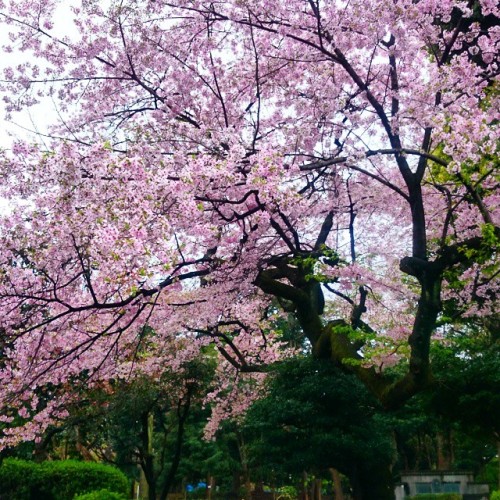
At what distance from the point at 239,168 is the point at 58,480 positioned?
11.8 m

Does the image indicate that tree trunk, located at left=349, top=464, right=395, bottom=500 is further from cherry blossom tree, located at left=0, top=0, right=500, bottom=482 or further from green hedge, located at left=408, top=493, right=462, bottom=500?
green hedge, located at left=408, top=493, right=462, bottom=500

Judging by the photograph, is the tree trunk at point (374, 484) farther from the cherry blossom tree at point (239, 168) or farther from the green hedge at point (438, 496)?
the green hedge at point (438, 496)

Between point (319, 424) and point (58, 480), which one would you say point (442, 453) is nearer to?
point (58, 480)

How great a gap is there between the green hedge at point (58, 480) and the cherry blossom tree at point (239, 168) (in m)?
6.14

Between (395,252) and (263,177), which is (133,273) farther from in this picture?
(395,252)

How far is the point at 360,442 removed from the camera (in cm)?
1020

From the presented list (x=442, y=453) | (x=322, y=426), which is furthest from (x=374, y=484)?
(x=442, y=453)

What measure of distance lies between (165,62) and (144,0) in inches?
35.1

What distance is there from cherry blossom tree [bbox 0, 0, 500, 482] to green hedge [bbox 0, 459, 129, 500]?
20.1ft

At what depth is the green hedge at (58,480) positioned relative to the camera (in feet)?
48.3

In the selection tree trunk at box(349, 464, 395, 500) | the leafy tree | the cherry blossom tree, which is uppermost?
the cherry blossom tree

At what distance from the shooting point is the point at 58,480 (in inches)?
586

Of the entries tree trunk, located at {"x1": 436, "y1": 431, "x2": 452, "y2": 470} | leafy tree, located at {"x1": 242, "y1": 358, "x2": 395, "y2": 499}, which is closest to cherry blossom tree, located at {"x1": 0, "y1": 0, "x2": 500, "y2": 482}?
leafy tree, located at {"x1": 242, "y1": 358, "x2": 395, "y2": 499}

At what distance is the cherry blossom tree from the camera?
5.86m
